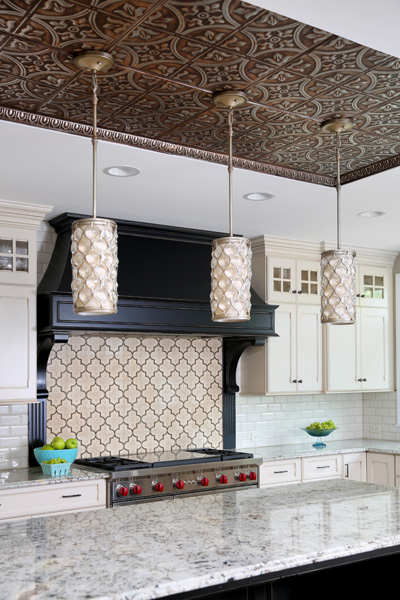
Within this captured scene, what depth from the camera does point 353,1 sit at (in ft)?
6.78

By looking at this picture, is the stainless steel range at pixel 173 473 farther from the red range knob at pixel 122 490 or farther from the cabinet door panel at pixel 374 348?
the cabinet door panel at pixel 374 348

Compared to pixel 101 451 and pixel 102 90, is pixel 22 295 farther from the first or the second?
pixel 102 90

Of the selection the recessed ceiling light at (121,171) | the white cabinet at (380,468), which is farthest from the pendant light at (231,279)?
the white cabinet at (380,468)

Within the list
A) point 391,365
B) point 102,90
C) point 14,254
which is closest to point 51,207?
point 14,254

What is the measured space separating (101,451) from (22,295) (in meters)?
1.35

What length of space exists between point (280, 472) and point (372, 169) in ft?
8.47

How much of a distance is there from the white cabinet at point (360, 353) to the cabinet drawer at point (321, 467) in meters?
→ 0.65

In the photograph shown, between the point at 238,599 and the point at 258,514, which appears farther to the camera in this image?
the point at 258,514

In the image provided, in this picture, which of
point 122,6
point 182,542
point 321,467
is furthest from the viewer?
point 321,467

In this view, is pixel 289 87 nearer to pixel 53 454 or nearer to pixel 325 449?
pixel 53 454

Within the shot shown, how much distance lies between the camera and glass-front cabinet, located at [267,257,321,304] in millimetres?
5660

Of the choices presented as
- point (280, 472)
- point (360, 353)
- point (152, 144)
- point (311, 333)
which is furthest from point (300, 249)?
point (152, 144)

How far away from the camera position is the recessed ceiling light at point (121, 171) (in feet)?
11.9

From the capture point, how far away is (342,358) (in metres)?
6.08
